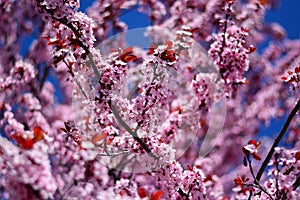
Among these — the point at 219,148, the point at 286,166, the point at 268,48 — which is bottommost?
the point at 286,166

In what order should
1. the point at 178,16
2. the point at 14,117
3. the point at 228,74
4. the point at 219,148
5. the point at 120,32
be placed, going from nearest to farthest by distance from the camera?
the point at 228,74 < the point at 14,117 < the point at 178,16 < the point at 120,32 < the point at 219,148

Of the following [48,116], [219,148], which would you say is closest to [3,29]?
[48,116]

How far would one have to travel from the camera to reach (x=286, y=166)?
12.3 ft

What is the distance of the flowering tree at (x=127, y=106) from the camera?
305 cm

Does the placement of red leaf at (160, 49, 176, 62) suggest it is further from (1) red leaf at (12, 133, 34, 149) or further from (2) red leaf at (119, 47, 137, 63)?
(1) red leaf at (12, 133, 34, 149)

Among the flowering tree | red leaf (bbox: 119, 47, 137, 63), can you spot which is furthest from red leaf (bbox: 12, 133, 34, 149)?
red leaf (bbox: 119, 47, 137, 63)

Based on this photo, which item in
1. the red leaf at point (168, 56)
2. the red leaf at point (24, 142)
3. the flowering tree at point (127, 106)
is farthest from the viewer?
the red leaf at point (168, 56)

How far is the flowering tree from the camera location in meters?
3.05

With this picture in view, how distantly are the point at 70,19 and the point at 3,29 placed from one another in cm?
433

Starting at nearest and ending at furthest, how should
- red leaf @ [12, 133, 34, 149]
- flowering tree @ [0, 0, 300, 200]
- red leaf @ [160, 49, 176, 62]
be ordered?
red leaf @ [12, 133, 34, 149]
flowering tree @ [0, 0, 300, 200]
red leaf @ [160, 49, 176, 62]

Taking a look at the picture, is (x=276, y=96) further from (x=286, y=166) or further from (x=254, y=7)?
(x=286, y=166)

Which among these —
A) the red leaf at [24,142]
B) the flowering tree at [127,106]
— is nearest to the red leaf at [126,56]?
the flowering tree at [127,106]

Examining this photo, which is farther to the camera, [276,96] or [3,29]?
[276,96]

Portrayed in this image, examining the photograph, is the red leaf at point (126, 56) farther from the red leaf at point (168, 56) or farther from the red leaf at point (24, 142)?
the red leaf at point (24, 142)
